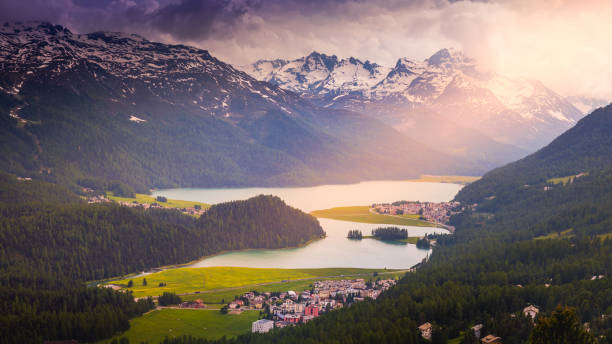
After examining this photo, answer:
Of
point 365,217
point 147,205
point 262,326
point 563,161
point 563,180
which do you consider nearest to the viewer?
point 262,326

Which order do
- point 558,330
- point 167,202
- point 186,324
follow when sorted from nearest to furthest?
point 558,330 < point 186,324 < point 167,202

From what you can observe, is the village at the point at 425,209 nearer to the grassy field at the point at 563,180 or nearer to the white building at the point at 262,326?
the grassy field at the point at 563,180

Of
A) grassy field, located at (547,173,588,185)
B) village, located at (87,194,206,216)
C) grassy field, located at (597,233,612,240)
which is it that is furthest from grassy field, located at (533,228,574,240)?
village, located at (87,194,206,216)

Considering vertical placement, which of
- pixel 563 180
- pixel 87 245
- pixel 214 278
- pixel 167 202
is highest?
pixel 167 202

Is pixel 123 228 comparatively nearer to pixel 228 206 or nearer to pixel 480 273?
pixel 228 206

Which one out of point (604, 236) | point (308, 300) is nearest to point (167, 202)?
point (308, 300)

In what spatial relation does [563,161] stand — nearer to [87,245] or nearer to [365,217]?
[365,217]

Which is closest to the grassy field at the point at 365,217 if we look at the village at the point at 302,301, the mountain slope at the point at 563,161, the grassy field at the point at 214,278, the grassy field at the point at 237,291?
the mountain slope at the point at 563,161
